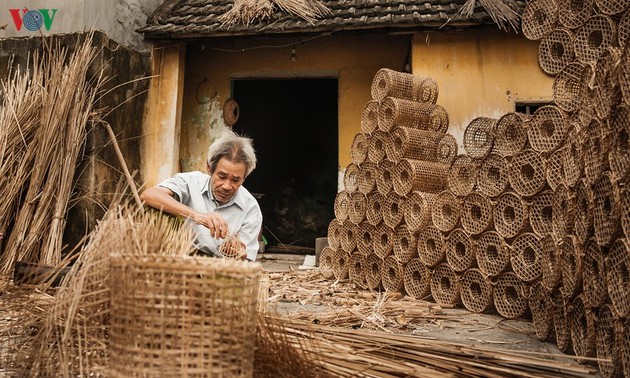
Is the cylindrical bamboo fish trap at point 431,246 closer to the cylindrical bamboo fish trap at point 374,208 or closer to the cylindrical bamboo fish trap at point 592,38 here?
the cylindrical bamboo fish trap at point 374,208

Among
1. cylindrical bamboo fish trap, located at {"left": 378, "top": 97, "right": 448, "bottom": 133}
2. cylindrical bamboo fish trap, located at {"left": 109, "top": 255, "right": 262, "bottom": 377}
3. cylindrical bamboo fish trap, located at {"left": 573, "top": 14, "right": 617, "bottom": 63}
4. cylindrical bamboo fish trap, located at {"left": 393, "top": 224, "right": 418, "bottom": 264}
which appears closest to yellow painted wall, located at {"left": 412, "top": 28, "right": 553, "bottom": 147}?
cylindrical bamboo fish trap, located at {"left": 378, "top": 97, "right": 448, "bottom": 133}

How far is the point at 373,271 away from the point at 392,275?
11.4 inches

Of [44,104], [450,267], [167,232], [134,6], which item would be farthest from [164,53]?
[167,232]

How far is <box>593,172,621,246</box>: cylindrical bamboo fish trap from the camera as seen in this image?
311 cm

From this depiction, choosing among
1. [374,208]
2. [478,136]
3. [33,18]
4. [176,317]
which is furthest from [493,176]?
[33,18]

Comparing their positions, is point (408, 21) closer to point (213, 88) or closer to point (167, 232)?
point (213, 88)

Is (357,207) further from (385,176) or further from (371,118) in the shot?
(371,118)

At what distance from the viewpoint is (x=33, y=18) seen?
23.4 feet

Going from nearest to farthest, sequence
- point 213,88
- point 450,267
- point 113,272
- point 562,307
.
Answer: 1. point 113,272
2. point 562,307
3. point 450,267
4. point 213,88

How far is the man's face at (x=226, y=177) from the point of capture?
144 inches

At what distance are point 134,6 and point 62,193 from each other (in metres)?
3.36

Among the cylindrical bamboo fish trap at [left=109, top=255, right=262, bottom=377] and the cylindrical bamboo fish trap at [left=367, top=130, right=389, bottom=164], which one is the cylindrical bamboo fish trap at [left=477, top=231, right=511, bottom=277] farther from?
the cylindrical bamboo fish trap at [left=109, top=255, right=262, bottom=377]

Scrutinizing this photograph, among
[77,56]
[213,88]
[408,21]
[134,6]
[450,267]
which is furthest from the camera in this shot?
[213,88]

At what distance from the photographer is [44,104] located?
5.64 m
